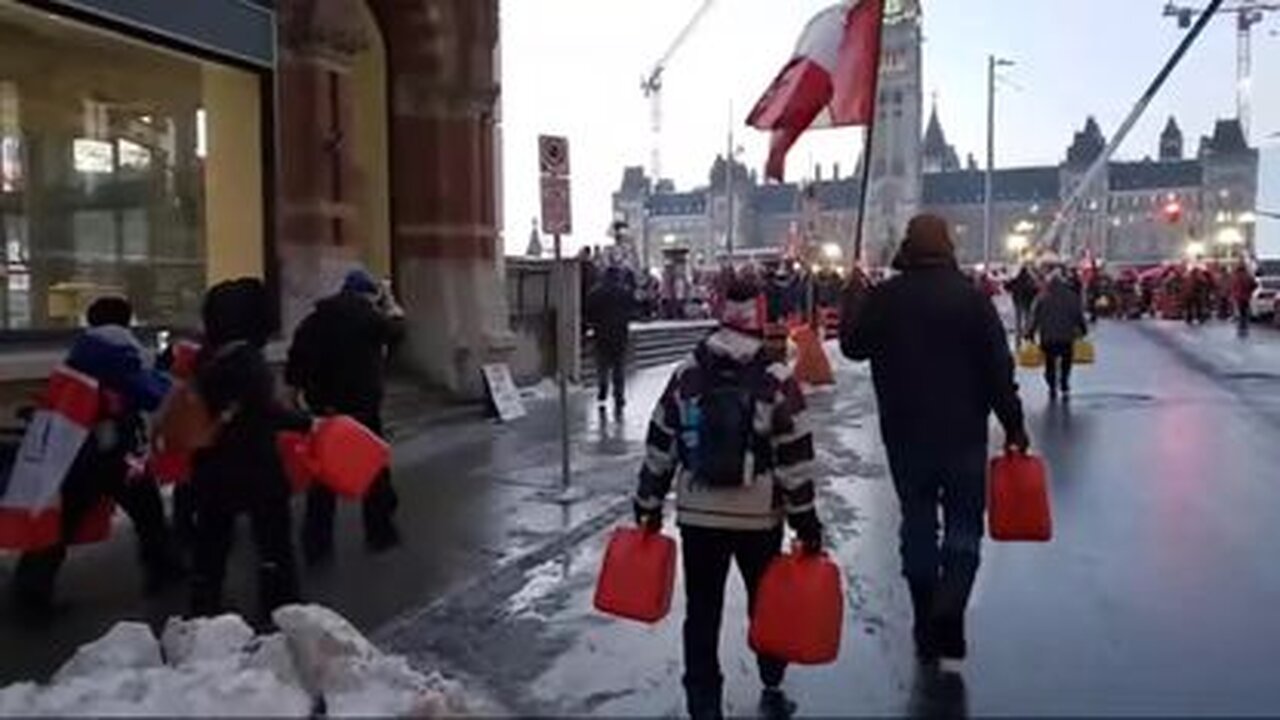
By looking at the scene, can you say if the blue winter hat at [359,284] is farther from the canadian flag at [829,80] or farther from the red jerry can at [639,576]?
the red jerry can at [639,576]

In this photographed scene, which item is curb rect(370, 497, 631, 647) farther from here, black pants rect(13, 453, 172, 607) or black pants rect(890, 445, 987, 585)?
black pants rect(890, 445, 987, 585)

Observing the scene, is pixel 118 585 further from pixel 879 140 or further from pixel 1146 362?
pixel 879 140

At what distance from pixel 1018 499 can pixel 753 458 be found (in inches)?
68.8

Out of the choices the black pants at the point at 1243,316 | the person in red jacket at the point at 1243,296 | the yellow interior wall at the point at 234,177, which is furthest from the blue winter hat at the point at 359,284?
the black pants at the point at 1243,316

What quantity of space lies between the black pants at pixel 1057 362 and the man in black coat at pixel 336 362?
40.3ft

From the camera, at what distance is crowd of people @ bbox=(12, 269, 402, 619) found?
755 cm

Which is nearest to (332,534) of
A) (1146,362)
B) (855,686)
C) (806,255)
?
(855,686)

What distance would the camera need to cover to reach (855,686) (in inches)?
249

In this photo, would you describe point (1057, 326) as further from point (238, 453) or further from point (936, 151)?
point (936, 151)

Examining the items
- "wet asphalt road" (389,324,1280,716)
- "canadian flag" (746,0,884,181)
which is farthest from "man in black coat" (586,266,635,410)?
"wet asphalt road" (389,324,1280,716)

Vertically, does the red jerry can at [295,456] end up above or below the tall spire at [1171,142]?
below

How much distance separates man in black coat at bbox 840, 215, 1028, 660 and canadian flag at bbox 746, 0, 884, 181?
19.6 ft

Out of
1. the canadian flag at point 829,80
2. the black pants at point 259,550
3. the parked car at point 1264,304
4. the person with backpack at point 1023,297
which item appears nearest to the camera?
the black pants at point 259,550

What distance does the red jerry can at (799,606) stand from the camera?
5.66 metres
